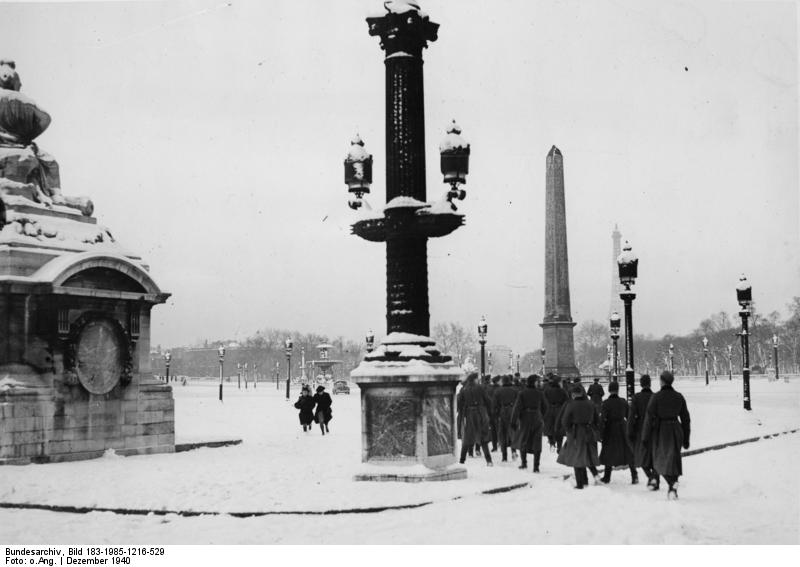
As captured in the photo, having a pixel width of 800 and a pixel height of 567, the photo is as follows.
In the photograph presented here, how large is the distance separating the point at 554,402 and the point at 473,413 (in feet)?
6.08

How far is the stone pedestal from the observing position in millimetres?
13125

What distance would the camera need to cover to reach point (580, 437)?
13.2m

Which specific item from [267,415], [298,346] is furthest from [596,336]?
[267,415]

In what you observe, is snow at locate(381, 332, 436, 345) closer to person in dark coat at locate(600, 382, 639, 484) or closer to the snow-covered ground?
the snow-covered ground

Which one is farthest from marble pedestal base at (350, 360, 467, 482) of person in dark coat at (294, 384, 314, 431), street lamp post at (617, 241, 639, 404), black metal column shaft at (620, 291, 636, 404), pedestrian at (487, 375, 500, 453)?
person in dark coat at (294, 384, 314, 431)

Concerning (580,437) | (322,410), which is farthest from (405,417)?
(322,410)

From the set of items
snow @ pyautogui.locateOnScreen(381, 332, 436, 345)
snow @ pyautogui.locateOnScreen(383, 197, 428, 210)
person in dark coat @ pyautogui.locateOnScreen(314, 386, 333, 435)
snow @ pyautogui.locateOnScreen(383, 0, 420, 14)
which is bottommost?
person in dark coat @ pyautogui.locateOnScreen(314, 386, 333, 435)

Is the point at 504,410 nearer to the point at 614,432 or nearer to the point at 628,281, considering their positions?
the point at 614,432

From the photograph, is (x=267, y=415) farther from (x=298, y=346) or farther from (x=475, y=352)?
(x=298, y=346)

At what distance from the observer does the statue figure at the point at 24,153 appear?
17484mm

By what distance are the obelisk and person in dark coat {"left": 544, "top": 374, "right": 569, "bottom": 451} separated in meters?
23.2

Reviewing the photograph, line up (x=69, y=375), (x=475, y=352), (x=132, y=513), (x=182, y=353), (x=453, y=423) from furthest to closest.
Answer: (x=182, y=353) → (x=475, y=352) → (x=69, y=375) → (x=453, y=423) → (x=132, y=513)
